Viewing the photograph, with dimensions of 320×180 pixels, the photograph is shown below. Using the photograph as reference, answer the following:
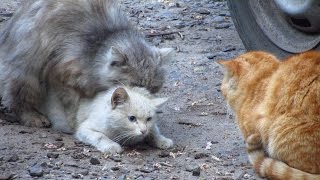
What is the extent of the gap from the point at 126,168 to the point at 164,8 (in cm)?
457

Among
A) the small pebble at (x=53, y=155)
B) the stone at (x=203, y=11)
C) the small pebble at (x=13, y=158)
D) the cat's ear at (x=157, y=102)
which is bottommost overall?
the stone at (x=203, y=11)

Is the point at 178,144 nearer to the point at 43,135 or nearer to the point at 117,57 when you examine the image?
the point at 117,57

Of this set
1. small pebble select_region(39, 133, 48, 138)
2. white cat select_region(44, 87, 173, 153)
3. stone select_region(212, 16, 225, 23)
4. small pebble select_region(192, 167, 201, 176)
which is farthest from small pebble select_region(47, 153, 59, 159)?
stone select_region(212, 16, 225, 23)

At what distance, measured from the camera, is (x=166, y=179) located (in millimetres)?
5059

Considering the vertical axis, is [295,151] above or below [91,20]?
below

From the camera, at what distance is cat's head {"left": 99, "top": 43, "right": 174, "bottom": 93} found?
5.82m

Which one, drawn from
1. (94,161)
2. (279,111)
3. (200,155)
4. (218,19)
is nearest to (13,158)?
(94,161)

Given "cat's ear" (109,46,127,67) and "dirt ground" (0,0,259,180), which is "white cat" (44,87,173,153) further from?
"cat's ear" (109,46,127,67)

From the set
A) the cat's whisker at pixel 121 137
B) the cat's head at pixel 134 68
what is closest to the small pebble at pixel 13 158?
the cat's whisker at pixel 121 137

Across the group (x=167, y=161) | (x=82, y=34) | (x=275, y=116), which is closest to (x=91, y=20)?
(x=82, y=34)

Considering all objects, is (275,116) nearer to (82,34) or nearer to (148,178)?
(148,178)

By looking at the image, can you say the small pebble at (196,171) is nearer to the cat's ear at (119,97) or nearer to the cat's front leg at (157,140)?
the cat's front leg at (157,140)

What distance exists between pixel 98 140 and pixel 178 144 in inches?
23.6

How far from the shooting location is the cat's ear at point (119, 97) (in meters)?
A: 5.62
